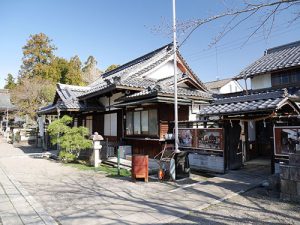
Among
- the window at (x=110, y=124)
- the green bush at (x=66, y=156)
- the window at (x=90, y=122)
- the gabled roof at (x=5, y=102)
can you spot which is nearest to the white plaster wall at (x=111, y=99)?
the window at (x=110, y=124)

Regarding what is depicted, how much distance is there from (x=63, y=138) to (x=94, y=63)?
176 ft

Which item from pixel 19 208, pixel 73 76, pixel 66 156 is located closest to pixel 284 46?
pixel 66 156

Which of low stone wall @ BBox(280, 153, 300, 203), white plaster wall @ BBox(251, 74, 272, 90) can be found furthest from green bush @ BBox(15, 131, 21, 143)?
low stone wall @ BBox(280, 153, 300, 203)

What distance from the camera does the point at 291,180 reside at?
7078 millimetres

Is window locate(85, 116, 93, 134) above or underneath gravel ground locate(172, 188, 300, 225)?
above

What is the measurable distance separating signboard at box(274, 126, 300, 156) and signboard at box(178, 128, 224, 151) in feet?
7.60

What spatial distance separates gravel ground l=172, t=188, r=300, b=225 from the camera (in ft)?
19.1

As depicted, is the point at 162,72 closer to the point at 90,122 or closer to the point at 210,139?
the point at 90,122

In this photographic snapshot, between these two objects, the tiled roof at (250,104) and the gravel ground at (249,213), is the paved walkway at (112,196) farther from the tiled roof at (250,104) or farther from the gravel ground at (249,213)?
the tiled roof at (250,104)

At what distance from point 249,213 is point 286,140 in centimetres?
429

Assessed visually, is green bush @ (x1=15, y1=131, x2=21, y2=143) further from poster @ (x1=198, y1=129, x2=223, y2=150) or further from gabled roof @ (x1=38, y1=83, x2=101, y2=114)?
poster @ (x1=198, y1=129, x2=223, y2=150)

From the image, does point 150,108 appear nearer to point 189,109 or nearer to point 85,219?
point 189,109

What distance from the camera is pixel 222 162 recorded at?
11.2 m

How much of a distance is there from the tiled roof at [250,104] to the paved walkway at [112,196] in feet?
9.14
